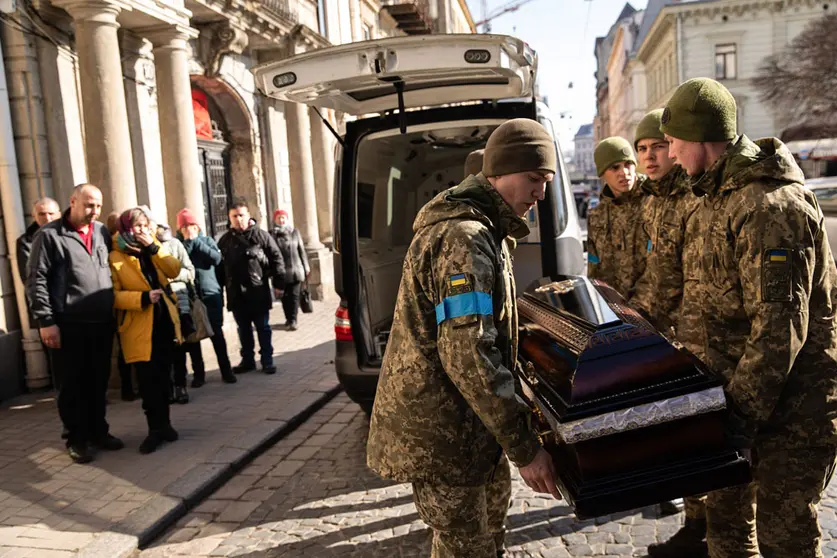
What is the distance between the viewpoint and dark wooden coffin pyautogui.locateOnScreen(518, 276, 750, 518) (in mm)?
2117

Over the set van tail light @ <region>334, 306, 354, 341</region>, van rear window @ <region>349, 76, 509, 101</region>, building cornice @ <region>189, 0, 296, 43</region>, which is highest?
building cornice @ <region>189, 0, 296, 43</region>

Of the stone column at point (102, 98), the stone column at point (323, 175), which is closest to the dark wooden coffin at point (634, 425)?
the stone column at point (102, 98)

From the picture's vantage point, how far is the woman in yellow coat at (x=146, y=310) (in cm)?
511

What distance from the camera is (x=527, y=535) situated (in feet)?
12.0

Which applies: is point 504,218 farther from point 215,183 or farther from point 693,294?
point 215,183

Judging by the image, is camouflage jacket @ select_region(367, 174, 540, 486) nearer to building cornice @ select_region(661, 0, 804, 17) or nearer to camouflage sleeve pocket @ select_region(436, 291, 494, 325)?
camouflage sleeve pocket @ select_region(436, 291, 494, 325)

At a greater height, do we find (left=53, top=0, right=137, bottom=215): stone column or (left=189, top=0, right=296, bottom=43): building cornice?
(left=189, top=0, right=296, bottom=43): building cornice

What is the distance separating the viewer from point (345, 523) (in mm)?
3979

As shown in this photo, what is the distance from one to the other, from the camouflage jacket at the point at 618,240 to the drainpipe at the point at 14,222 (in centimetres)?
546

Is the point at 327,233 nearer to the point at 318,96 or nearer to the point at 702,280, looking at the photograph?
the point at 318,96

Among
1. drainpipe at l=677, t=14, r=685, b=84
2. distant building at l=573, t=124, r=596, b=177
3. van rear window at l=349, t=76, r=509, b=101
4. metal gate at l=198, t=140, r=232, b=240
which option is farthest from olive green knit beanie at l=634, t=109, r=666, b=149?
distant building at l=573, t=124, r=596, b=177

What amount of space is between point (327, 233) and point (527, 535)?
36.5 ft

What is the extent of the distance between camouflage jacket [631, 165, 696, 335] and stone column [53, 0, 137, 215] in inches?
211

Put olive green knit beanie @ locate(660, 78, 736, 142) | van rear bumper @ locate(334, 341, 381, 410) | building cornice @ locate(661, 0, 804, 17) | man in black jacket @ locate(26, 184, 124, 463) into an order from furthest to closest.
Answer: building cornice @ locate(661, 0, 804, 17) → van rear bumper @ locate(334, 341, 381, 410) → man in black jacket @ locate(26, 184, 124, 463) → olive green knit beanie @ locate(660, 78, 736, 142)
